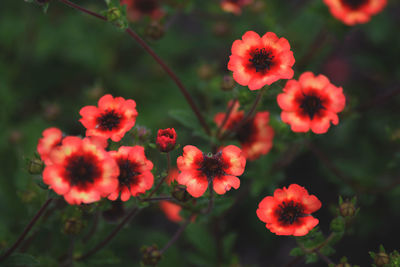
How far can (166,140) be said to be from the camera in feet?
5.35

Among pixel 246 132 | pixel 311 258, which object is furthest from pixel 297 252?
pixel 246 132

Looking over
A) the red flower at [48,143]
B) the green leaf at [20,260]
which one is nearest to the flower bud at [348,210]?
the red flower at [48,143]

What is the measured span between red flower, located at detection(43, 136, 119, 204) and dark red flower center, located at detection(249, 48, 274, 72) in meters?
0.79

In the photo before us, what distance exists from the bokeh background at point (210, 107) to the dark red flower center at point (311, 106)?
48cm

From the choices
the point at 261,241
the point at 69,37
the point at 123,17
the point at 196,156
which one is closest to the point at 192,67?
the point at 69,37

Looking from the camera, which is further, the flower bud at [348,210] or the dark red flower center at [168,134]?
the flower bud at [348,210]

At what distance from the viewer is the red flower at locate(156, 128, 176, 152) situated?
1.63m

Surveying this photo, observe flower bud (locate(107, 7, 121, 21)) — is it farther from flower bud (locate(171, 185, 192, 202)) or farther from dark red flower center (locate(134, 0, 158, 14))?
dark red flower center (locate(134, 0, 158, 14))

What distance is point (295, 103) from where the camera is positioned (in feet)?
6.28

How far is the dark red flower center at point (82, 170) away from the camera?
61.1 inches

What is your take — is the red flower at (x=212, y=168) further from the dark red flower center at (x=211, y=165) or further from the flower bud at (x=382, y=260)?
the flower bud at (x=382, y=260)

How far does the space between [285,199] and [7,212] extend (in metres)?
2.10

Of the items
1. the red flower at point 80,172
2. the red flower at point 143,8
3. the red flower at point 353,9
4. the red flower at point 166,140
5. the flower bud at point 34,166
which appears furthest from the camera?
the red flower at point 143,8

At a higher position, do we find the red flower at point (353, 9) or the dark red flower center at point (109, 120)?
the red flower at point (353, 9)
